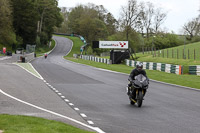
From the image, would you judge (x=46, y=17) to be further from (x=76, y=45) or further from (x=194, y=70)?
(x=194, y=70)

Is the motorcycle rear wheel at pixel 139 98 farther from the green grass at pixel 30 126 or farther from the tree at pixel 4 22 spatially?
the tree at pixel 4 22

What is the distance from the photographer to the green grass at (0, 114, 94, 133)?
7.57 meters

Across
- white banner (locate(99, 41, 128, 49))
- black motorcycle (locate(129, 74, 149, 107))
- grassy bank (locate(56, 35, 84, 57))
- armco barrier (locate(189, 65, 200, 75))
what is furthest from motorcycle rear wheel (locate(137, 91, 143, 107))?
grassy bank (locate(56, 35, 84, 57))

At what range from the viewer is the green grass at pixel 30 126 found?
7.57 meters

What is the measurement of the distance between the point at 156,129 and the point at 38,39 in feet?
323

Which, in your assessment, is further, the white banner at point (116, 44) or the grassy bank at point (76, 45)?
the grassy bank at point (76, 45)

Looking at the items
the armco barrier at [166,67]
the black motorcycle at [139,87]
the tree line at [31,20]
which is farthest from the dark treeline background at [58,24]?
the black motorcycle at [139,87]

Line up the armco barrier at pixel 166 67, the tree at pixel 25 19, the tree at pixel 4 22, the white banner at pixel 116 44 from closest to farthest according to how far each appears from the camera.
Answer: the armco barrier at pixel 166 67 < the white banner at pixel 116 44 < the tree at pixel 4 22 < the tree at pixel 25 19

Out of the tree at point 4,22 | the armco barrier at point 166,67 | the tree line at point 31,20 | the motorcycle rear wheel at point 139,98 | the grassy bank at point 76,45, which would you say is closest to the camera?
the motorcycle rear wheel at point 139,98

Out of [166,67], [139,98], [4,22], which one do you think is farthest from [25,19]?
[139,98]

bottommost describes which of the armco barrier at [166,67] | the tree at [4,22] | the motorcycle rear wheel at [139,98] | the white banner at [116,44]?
the armco barrier at [166,67]

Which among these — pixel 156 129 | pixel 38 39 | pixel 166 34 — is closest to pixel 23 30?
pixel 38 39

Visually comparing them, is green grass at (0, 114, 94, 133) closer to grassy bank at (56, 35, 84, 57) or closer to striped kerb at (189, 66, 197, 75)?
striped kerb at (189, 66, 197, 75)

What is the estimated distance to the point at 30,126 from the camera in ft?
26.6
